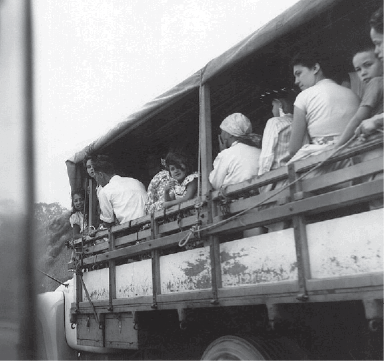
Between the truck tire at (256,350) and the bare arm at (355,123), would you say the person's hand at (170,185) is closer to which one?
the truck tire at (256,350)

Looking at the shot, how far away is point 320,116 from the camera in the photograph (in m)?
3.01

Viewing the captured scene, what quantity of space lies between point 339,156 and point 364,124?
0.64ft

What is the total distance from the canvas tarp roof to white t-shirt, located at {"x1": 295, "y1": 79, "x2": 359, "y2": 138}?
15.6 inches

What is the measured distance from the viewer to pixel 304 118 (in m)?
3.07

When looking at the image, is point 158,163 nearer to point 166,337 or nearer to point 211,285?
point 166,337

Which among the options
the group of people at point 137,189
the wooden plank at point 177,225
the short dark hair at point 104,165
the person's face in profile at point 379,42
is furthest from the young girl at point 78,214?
the person's face in profile at point 379,42

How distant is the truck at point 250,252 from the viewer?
252 cm

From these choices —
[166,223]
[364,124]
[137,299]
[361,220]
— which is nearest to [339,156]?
[364,124]

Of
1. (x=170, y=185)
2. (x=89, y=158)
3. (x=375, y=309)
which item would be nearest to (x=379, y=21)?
(x=375, y=309)

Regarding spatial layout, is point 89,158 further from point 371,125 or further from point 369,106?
point 371,125

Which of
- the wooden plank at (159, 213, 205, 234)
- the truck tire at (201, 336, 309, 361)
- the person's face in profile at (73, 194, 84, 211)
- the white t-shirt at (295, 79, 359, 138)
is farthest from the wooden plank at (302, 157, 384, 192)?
the person's face in profile at (73, 194, 84, 211)

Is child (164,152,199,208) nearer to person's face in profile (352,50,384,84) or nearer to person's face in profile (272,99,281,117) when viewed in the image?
person's face in profile (272,99,281,117)

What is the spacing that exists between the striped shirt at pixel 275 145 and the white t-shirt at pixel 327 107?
296 mm

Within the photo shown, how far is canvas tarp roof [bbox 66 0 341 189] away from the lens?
2.88 meters
